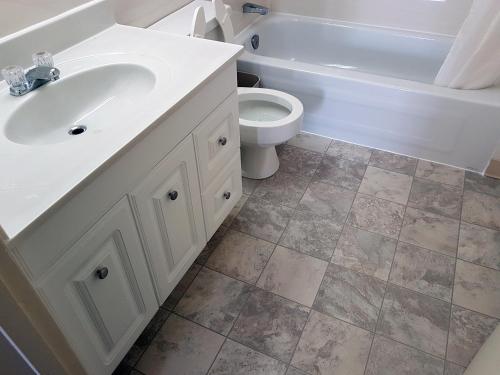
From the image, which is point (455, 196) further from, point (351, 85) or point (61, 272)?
point (61, 272)

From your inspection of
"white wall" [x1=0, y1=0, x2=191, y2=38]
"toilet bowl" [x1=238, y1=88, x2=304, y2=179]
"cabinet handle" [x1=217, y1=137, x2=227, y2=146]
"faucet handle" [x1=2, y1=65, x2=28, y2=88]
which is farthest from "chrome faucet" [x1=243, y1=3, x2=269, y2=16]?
"faucet handle" [x1=2, y1=65, x2=28, y2=88]

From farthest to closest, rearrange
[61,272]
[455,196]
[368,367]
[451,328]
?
[455,196], [451,328], [368,367], [61,272]

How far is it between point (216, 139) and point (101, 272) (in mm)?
627

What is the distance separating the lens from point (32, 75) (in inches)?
43.4

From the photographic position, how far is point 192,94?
1.12m

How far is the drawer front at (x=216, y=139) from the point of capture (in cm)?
129

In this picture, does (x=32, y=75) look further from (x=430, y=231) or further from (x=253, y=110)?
(x=430, y=231)

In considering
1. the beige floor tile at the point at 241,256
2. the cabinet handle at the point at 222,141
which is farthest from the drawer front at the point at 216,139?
the beige floor tile at the point at 241,256

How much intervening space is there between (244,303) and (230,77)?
0.87 metres

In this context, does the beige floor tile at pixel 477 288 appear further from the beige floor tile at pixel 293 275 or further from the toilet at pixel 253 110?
the toilet at pixel 253 110

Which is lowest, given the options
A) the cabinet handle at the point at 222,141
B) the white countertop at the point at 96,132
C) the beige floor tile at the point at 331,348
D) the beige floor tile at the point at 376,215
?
the beige floor tile at the point at 331,348

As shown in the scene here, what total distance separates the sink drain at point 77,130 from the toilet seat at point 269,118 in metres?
0.83

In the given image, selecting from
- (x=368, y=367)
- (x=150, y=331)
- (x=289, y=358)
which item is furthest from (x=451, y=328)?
(x=150, y=331)

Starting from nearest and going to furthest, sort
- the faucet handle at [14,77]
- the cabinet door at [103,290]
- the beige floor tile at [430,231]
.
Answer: the cabinet door at [103,290], the faucet handle at [14,77], the beige floor tile at [430,231]
